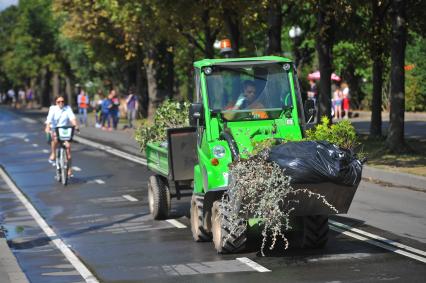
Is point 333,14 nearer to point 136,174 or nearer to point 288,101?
point 136,174

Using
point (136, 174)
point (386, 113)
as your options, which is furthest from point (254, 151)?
point (386, 113)

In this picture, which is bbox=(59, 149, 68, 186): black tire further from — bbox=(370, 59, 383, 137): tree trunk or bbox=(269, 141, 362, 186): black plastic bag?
bbox=(370, 59, 383, 137): tree trunk

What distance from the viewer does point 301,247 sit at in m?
11.1

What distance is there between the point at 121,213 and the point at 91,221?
93cm

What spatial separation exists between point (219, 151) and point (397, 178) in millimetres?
8537

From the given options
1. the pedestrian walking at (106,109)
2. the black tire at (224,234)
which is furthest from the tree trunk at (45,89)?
the black tire at (224,234)

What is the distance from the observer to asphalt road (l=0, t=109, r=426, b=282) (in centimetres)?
968

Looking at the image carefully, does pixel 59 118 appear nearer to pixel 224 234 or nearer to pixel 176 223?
pixel 176 223

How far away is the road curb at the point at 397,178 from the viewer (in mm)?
17650

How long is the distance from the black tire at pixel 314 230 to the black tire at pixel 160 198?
365 cm

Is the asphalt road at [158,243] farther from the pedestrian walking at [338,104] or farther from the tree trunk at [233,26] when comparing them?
the pedestrian walking at [338,104]

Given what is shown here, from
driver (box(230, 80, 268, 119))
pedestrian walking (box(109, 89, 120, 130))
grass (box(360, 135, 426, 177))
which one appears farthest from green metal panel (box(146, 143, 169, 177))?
pedestrian walking (box(109, 89, 120, 130))

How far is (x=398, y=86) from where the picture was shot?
22.9m

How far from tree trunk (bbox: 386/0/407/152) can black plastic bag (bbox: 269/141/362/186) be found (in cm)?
1300
